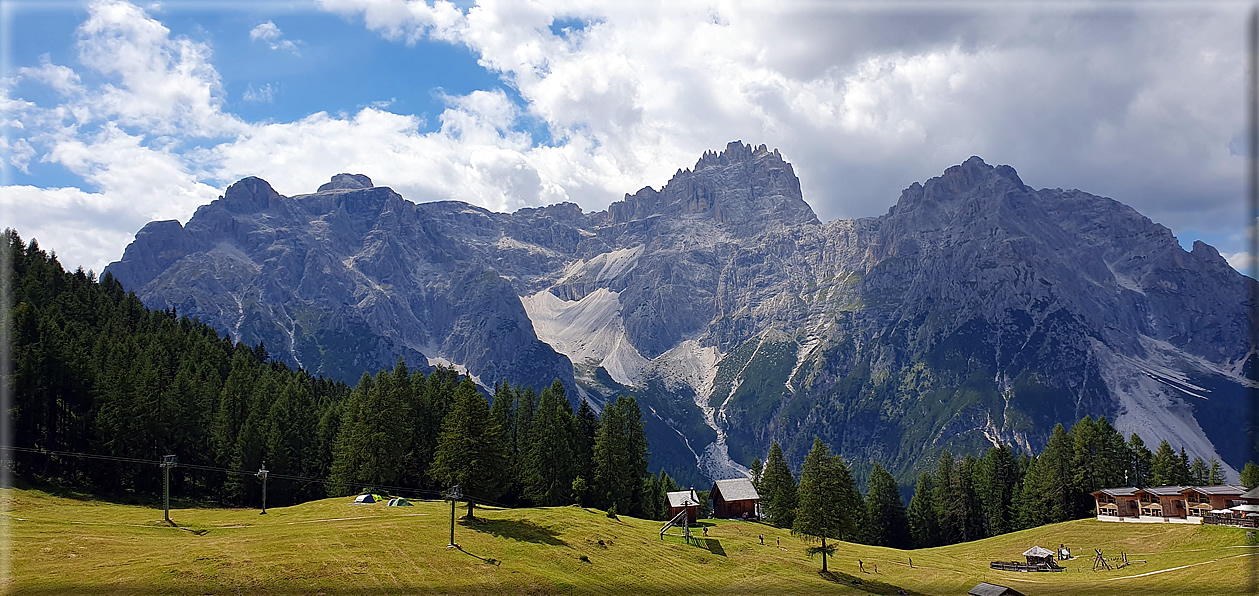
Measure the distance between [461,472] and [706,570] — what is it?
25.0 meters

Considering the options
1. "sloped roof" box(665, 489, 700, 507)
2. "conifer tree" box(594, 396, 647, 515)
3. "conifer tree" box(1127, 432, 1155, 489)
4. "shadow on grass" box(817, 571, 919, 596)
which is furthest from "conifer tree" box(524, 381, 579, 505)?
"conifer tree" box(1127, 432, 1155, 489)

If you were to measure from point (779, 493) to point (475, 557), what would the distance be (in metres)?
73.1

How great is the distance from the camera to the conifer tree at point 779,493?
123m

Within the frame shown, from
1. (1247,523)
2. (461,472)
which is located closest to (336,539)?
(461,472)

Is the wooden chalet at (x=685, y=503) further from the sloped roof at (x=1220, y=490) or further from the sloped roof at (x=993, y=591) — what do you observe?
the sloped roof at (x=1220, y=490)

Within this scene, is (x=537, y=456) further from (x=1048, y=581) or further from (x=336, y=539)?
(x=1048, y=581)

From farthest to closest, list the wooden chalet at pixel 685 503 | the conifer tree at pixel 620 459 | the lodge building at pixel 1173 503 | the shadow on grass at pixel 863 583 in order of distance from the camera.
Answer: the wooden chalet at pixel 685 503 < the conifer tree at pixel 620 459 < the lodge building at pixel 1173 503 < the shadow on grass at pixel 863 583

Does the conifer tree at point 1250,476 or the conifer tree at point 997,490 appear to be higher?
the conifer tree at point 1250,476

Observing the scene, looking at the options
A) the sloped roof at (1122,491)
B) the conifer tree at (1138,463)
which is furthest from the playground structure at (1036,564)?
the conifer tree at (1138,463)

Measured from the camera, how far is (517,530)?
2847 inches

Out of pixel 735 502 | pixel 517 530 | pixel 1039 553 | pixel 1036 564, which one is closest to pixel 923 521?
pixel 735 502

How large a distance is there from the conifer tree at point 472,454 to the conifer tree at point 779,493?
54.3 meters

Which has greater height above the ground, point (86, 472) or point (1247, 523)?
point (86, 472)

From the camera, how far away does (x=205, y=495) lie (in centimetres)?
9656
